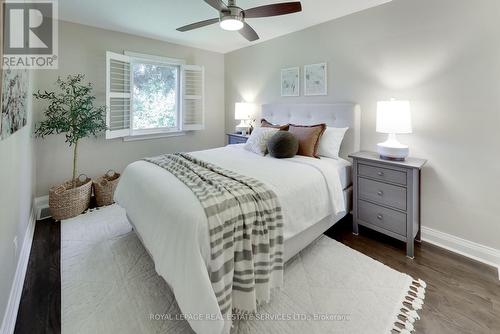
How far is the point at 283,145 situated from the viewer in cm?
269

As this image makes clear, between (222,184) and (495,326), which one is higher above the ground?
(222,184)

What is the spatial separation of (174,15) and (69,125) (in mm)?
1844

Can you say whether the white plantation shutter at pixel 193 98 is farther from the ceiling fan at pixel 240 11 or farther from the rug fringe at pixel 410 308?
the rug fringe at pixel 410 308

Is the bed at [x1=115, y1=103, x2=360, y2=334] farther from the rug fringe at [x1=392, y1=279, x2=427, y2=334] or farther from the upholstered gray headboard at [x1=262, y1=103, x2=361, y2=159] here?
the rug fringe at [x1=392, y1=279, x2=427, y2=334]

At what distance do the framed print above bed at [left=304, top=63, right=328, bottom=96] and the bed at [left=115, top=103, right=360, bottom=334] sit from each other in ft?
0.82

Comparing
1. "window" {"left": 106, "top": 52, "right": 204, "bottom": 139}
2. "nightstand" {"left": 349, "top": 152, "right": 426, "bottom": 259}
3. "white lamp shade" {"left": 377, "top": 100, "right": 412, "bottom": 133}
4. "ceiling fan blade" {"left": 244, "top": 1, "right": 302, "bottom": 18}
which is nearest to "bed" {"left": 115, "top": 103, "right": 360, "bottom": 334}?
"nightstand" {"left": 349, "top": 152, "right": 426, "bottom": 259}

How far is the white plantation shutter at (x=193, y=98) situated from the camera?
14.4 feet

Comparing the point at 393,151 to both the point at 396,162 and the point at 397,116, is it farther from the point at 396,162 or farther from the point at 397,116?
the point at 397,116

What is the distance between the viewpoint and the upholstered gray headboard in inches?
117

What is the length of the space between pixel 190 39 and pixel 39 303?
12.6 ft

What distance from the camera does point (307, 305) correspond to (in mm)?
1711

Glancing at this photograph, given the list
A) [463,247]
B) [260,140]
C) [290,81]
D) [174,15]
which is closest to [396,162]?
[463,247]

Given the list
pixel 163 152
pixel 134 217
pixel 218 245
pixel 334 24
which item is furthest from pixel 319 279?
pixel 163 152

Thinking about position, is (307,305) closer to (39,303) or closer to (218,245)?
(218,245)
